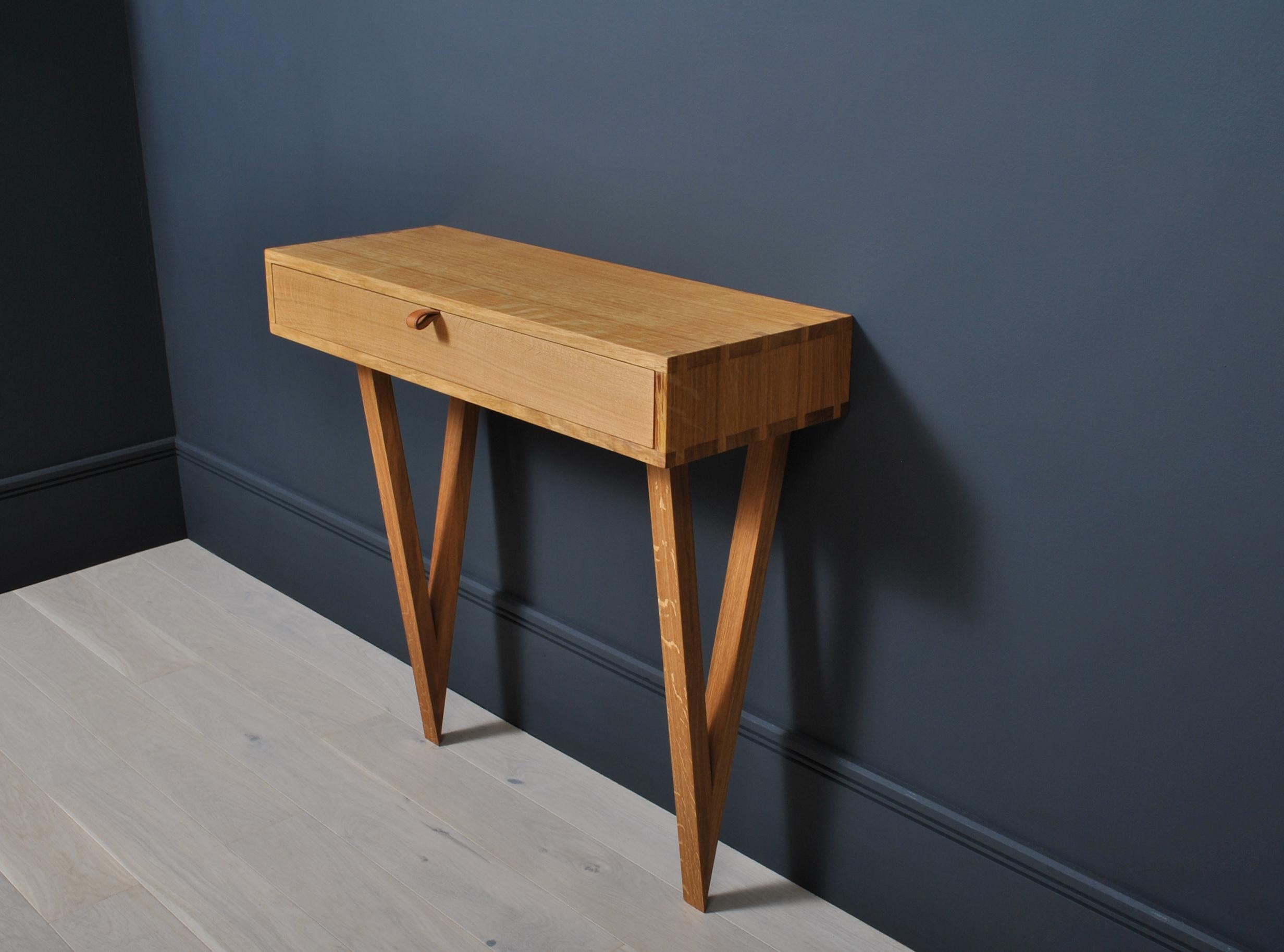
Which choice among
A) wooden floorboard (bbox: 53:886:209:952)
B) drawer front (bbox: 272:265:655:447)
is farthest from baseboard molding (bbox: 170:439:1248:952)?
wooden floorboard (bbox: 53:886:209:952)

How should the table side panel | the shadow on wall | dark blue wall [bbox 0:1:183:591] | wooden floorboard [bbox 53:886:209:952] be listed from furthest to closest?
dark blue wall [bbox 0:1:183:591] < wooden floorboard [bbox 53:886:209:952] < the shadow on wall < the table side panel

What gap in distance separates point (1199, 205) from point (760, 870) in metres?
1.19

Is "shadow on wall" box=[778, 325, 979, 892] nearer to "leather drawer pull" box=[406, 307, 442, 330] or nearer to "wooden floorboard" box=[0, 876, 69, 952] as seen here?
"leather drawer pull" box=[406, 307, 442, 330]

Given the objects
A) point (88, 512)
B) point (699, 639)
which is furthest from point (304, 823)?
point (88, 512)

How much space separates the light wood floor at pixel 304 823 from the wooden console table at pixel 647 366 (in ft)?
0.52

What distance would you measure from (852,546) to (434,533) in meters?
0.91

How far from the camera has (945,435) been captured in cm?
160

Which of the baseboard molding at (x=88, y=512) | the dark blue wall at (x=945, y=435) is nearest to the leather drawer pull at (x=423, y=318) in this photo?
the dark blue wall at (x=945, y=435)

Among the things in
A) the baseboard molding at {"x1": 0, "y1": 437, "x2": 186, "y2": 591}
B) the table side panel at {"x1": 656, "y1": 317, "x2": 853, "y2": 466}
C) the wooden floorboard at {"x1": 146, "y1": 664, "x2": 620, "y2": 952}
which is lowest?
the wooden floorboard at {"x1": 146, "y1": 664, "x2": 620, "y2": 952}

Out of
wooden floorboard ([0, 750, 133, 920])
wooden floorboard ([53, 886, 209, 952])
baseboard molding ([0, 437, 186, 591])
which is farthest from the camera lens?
baseboard molding ([0, 437, 186, 591])

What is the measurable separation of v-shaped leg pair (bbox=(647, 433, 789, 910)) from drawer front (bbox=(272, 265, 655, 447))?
0.47 ft

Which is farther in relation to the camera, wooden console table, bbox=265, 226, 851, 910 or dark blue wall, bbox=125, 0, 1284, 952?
wooden console table, bbox=265, 226, 851, 910

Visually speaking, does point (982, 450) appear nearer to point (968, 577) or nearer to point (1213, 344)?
point (968, 577)

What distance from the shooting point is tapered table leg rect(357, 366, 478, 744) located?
2162 millimetres
